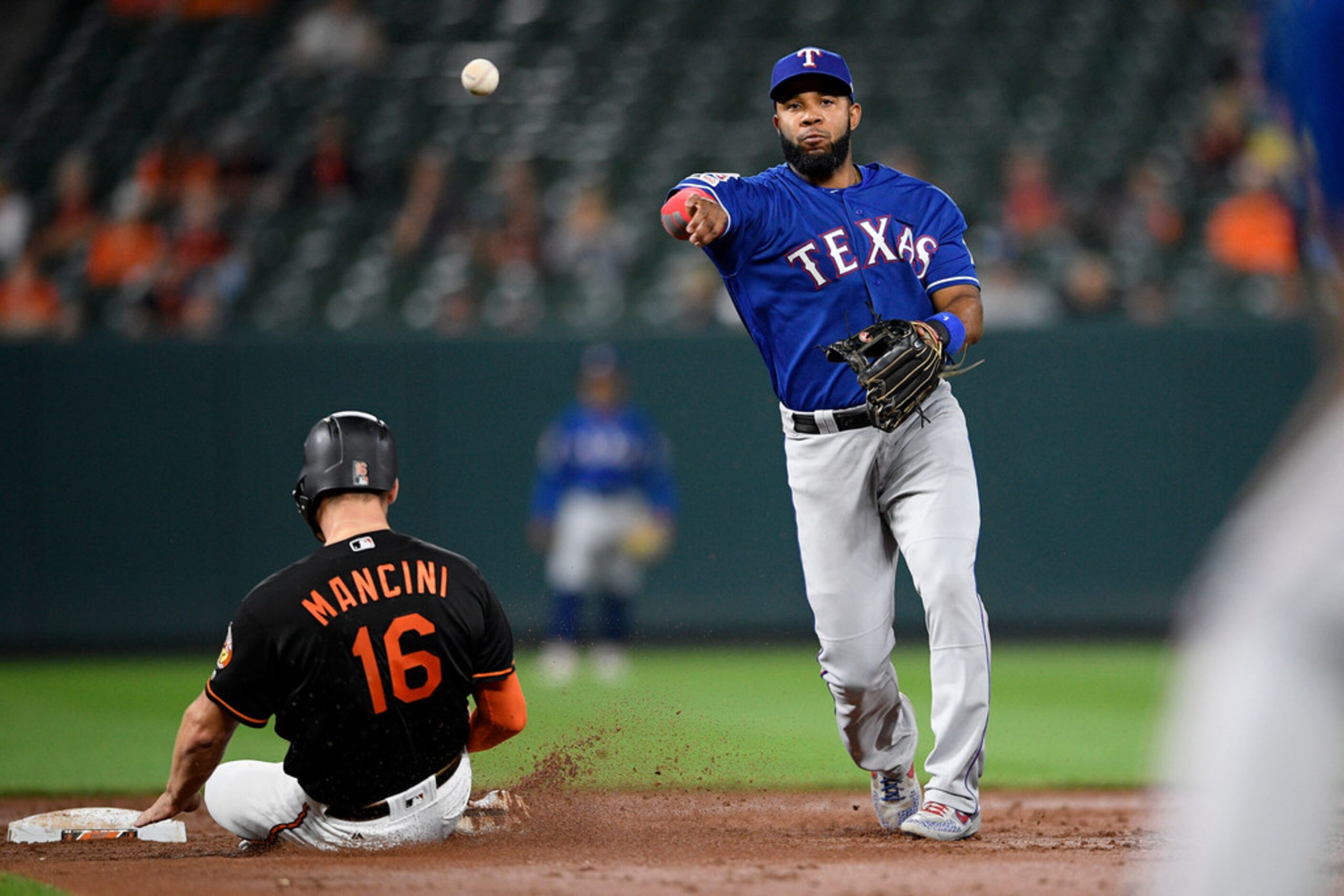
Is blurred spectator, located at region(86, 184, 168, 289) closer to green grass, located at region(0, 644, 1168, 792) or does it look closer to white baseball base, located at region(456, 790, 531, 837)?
green grass, located at region(0, 644, 1168, 792)

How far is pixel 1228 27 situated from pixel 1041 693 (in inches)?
297

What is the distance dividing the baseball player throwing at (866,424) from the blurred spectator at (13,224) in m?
8.79

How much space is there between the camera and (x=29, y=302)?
11797mm

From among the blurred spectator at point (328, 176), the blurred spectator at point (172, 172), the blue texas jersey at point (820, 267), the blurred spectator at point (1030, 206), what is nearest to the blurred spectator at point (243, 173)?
the blurred spectator at point (172, 172)

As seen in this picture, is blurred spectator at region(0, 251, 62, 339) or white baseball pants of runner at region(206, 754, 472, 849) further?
blurred spectator at region(0, 251, 62, 339)

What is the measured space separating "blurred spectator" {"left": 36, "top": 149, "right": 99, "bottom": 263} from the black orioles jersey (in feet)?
29.6

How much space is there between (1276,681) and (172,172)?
12.0 meters

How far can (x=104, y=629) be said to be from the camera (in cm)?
1137

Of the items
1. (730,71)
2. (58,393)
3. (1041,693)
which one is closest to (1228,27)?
(730,71)

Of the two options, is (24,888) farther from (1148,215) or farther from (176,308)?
(1148,215)

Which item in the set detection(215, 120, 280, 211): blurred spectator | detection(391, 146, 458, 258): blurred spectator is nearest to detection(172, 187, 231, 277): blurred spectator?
detection(215, 120, 280, 211): blurred spectator

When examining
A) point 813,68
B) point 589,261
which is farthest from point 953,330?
point 589,261

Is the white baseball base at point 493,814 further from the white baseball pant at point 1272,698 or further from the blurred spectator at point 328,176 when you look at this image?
the blurred spectator at point 328,176

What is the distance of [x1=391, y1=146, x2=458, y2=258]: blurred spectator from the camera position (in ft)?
41.1
